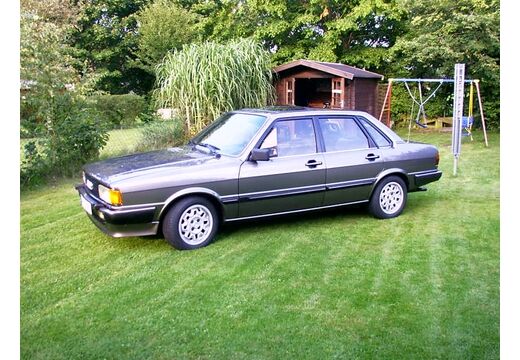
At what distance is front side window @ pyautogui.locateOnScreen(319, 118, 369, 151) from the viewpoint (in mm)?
6199

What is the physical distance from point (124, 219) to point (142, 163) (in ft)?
2.72

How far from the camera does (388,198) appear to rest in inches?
262

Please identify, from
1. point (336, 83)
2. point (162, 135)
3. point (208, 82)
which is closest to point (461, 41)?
point (336, 83)

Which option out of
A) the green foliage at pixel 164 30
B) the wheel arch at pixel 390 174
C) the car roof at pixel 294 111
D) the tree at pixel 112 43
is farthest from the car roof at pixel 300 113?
the tree at pixel 112 43

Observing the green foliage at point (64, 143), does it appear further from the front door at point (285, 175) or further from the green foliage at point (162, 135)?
the front door at point (285, 175)

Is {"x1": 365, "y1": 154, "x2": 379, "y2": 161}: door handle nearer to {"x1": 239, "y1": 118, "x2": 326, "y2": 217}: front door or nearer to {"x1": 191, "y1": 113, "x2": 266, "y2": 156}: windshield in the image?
{"x1": 239, "y1": 118, "x2": 326, "y2": 217}: front door

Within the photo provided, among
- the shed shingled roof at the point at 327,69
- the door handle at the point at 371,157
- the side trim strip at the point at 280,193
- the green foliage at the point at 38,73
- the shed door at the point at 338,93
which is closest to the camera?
the side trim strip at the point at 280,193

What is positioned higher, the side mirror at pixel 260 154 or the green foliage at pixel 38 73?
the green foliage at pixel 38 73

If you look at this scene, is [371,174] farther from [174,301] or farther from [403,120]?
[403,120]

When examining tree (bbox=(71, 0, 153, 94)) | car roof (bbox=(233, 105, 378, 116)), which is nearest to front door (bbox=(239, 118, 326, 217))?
car roof (bbox=(233, 105, 378, 116))

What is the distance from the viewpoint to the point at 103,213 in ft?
16.4

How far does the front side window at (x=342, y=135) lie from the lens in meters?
6.20

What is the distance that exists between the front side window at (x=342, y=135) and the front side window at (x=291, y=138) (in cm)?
20

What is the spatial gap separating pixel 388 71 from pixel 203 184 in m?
15.3
